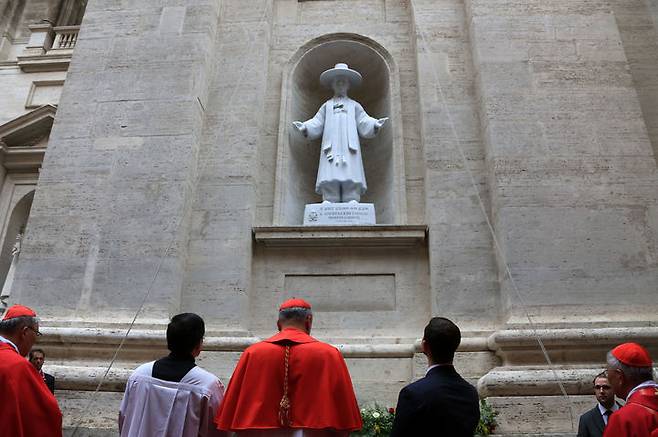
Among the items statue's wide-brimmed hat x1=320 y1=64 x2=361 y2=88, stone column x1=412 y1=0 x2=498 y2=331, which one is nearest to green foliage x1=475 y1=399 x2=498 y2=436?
stone column x1=412 y1=0 x2=498 y2=331

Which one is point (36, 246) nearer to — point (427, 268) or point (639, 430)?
point (427, 268)

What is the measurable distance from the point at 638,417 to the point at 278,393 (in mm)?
2069

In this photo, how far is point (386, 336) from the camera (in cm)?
778

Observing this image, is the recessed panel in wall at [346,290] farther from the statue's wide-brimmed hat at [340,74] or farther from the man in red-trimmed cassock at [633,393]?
the man in red-trimmed cassock at [633,393]

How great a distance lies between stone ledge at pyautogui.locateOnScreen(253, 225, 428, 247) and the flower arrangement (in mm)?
2714

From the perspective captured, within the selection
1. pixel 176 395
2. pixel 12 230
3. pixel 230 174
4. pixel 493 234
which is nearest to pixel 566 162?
pixel 493 234

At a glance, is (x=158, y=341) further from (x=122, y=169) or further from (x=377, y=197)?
(x=377, y=197)

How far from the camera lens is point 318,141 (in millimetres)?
10273

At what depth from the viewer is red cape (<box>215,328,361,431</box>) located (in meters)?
3.62

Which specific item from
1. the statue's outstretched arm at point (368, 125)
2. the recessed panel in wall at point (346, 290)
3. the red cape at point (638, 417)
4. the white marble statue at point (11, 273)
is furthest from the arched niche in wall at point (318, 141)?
the white marble statue at point (11, 273)

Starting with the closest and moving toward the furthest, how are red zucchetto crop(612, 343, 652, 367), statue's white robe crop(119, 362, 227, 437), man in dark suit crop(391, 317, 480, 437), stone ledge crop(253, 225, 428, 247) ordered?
man in dark suit crop(391, 317, 480, 437), red zucchetto crop(612, 343, 652, 367), statue's white robe crop(119, 362, 227, 437), stone ledge crop(253, 225, 428, 247)

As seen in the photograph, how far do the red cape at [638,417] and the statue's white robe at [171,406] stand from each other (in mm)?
2442

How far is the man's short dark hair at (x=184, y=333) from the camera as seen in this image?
12.5ft

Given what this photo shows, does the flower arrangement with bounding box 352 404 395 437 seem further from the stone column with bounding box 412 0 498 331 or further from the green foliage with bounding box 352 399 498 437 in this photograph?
the stone column with bounding box 412 0 498 331
